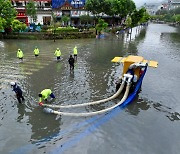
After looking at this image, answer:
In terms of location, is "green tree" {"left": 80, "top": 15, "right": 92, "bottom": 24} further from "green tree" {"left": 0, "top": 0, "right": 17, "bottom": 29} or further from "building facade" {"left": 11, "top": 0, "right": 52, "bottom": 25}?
"green tree" {"left": 0, "top": 0, "right": 17, "bottom": 29}

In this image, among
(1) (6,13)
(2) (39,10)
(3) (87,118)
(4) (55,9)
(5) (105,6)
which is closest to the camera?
(3) (87,118)

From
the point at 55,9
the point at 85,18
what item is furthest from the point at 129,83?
the point at 55,9

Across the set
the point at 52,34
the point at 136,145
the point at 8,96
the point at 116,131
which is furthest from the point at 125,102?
the point at 52,34

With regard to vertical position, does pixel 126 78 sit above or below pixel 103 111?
above

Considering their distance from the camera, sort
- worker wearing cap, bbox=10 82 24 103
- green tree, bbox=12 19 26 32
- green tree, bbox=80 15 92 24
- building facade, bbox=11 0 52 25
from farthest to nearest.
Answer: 1. green tree, bbox=80 15 92 24
2. building facade, bbox=11 0 52 25
3. green tree, bbox=12 19 26 32
4. worker wearing cap, bbox=10 82 24 103

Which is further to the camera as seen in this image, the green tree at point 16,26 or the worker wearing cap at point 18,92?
the green tree at point 16,26

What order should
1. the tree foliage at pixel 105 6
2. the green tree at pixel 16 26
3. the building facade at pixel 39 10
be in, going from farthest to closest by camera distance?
the building facade at pixel 39 10, the tree foliage at pixel 105 6, the green tree at pixel 16 26

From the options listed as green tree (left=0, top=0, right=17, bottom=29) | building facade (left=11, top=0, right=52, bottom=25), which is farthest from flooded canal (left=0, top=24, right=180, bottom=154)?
building facade (left=11, top=0, right=52, bottom=25)

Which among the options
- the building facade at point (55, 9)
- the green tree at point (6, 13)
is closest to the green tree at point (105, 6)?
the building facade at point (55, 9)

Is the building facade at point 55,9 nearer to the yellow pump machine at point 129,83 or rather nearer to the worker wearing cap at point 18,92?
Answer: the yellow pump machine at point 129,83

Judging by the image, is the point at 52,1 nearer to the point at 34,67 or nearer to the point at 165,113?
the point at 34,67

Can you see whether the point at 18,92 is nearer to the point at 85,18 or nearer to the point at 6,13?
the point at 6,13

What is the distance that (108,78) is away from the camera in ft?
61.8

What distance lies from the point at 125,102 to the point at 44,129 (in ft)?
17.8
